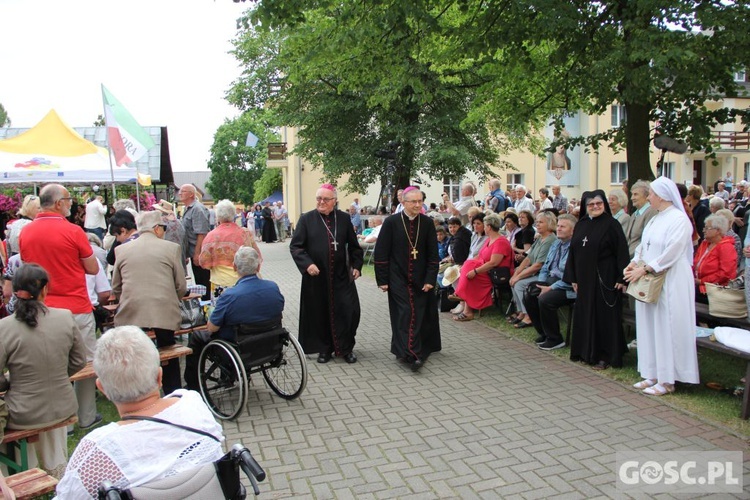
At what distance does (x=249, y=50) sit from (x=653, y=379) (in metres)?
18.8

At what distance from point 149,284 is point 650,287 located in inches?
172

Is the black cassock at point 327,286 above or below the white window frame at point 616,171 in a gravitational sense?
below

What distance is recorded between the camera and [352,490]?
12.8 feet

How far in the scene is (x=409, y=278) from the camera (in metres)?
6.65

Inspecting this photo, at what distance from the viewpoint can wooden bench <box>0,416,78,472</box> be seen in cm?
365

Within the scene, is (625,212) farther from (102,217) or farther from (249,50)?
(249,50)

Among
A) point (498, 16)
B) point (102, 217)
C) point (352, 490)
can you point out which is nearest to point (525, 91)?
point (498, 16)

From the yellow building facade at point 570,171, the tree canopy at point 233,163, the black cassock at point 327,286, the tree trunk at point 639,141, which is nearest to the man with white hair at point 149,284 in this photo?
the black cassock at point 327,286

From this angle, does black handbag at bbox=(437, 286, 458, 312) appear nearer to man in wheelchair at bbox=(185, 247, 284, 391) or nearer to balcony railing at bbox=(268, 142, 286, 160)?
man in wheelchair at bbox=(185, 247, 284, 391)

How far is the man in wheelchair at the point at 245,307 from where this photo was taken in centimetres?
504

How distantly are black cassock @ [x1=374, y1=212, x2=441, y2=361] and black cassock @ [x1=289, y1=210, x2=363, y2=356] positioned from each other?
37 cm

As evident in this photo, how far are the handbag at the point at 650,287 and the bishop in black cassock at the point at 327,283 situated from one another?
290 centimetres

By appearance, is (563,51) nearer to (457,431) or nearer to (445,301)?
(445,301)

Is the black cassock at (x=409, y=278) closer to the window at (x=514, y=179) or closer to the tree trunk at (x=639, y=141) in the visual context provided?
the tree trunk at (x=639, y=141)
